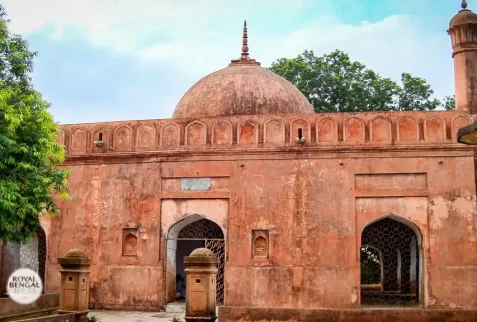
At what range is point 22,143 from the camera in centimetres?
932

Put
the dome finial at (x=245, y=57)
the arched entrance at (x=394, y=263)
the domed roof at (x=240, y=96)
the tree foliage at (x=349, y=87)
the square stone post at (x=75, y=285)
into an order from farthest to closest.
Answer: the tree foliage at (x=349, y=87), the dome finial at (x=245, y=57), the domed roof at (x=240, y=96), the arched entrance at (x=394, y=263), the square stone post at (x=75, y=285)

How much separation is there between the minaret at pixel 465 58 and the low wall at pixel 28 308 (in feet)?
27.6

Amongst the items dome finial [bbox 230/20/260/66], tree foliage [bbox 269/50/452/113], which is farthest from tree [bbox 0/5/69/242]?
tree foliage [bbox 269/50/452/113]

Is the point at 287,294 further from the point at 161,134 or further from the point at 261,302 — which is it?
the point at 161,134

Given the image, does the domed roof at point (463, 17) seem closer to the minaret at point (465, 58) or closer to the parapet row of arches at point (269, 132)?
the minaret at point (465, 58)

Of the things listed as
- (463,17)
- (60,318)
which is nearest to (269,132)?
(463,17)

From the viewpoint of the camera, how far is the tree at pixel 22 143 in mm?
8930

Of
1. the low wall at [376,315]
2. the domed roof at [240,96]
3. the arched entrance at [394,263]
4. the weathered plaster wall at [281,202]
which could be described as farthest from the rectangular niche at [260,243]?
the low wall at [376,315]

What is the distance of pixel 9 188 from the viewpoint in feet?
28.9

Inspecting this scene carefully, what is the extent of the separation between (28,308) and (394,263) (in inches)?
321

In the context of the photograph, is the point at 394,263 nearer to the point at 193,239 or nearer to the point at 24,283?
the point at 193,239

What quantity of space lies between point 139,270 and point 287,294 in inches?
115

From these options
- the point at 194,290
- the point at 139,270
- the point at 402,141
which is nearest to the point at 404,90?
the point at 402,141

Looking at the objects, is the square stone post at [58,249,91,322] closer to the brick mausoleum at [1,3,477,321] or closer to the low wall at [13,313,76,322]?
the low wall at [13,313,76,322]
